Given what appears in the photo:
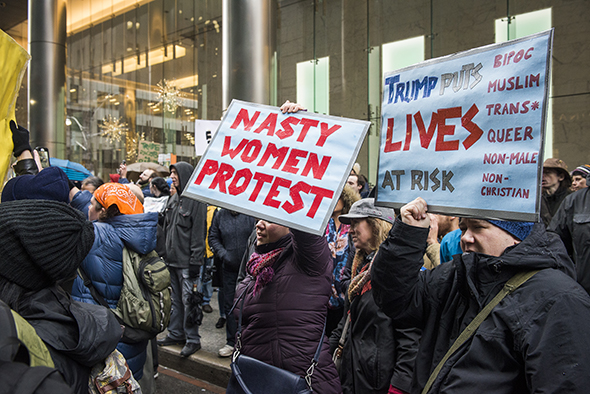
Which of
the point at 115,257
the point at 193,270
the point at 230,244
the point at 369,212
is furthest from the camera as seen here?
the point at 193,270

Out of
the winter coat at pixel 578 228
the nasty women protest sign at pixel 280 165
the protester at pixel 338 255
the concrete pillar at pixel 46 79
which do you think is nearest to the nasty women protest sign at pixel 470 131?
the nasty women protest sign at pixel 280 165

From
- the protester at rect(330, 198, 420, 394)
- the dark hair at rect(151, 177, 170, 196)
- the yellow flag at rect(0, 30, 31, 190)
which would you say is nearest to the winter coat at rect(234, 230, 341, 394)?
the protester at rect(330, 198, 420, 394)

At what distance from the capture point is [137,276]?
2.97m

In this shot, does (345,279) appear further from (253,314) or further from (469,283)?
(469,283)

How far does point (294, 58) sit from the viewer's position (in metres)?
10.9

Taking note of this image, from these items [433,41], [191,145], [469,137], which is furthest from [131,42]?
[469,137]

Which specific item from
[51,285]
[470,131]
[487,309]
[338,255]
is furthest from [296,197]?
[338,255]

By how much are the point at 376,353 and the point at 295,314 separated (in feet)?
1.61

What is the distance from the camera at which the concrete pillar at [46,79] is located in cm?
1308

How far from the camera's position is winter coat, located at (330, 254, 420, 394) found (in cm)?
228

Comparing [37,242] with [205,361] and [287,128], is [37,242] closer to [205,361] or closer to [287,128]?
[287,128]

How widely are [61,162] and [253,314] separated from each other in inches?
231

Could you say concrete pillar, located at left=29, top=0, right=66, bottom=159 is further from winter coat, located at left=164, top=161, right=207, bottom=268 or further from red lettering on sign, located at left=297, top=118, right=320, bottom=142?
red lettering on sign, located at left=297, top=118, right=320, bottom=142

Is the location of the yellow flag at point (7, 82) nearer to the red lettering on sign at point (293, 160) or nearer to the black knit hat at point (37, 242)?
the black knit hat at point (37, 242)
